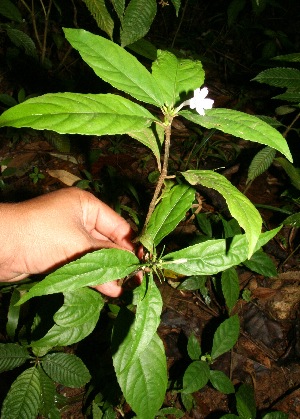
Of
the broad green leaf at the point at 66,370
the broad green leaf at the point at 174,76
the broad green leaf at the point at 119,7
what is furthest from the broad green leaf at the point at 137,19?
the broad green leaf at the point at 66,370

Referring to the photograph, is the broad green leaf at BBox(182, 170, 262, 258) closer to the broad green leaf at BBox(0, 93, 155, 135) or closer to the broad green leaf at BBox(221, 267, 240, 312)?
the broad green leaf at BBox(0, 93, 155, 135)

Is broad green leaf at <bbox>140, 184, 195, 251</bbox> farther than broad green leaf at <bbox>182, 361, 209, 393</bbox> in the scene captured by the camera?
No

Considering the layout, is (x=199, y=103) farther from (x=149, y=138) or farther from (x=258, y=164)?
(x=258, y=164)

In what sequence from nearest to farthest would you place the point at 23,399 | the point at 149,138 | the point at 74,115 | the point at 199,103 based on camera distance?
1. the point at 74,115
2. the point at 199,103
3. the point at 149,138
4. the point at 23,399

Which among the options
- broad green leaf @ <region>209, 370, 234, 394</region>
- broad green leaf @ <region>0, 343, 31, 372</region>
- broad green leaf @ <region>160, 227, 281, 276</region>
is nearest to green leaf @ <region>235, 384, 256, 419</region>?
broad green leaf @ <region>209, 370, 234, 394</region>

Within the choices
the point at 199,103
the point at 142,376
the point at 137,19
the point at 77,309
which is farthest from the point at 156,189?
the point at 137,19

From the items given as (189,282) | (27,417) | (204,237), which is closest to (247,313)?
(189,282)

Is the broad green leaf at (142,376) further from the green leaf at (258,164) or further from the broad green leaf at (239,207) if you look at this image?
the green leaf at (258,164)
